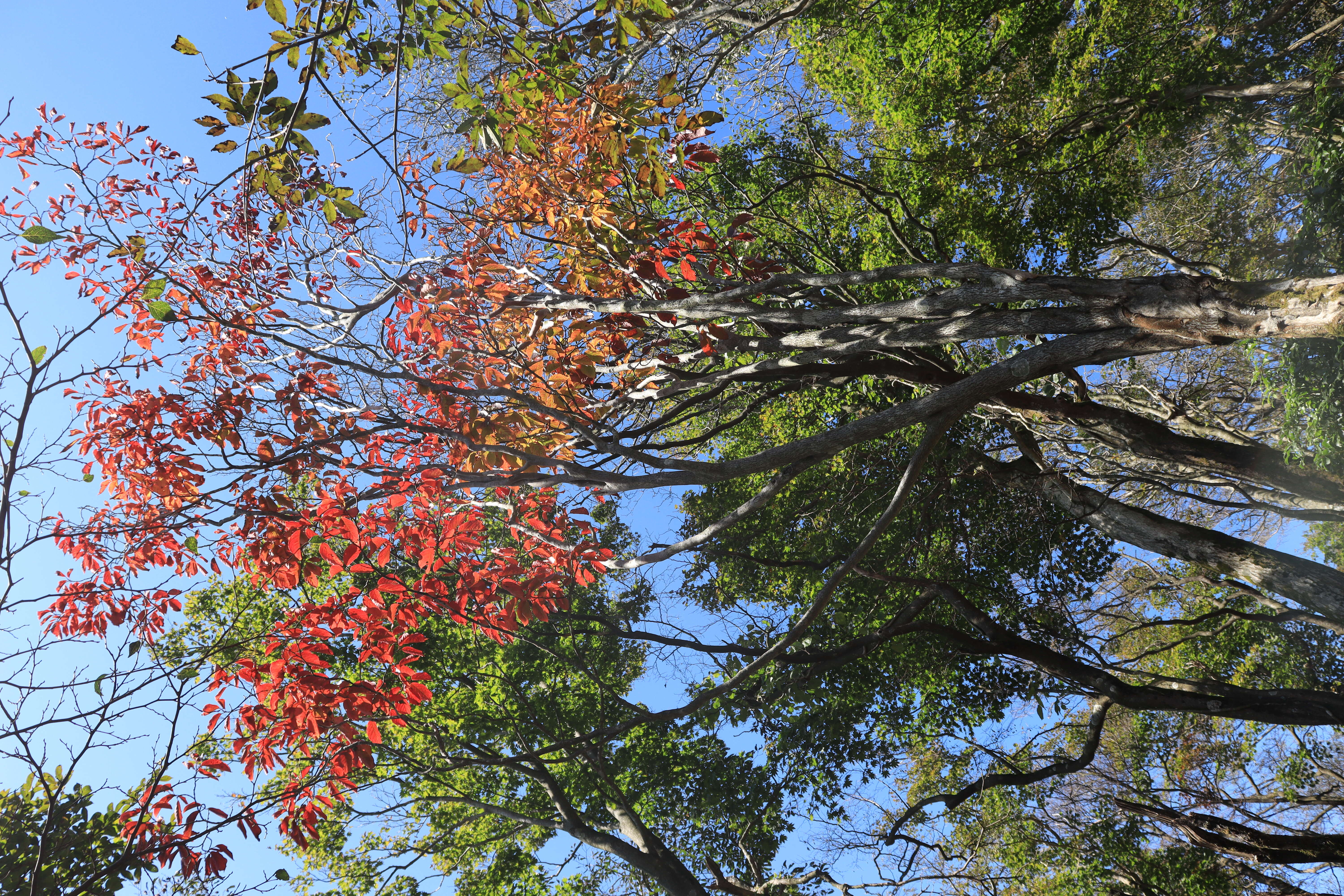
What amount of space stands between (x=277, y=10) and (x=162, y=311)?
4.19 ft

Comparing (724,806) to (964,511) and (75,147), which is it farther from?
(75,147)

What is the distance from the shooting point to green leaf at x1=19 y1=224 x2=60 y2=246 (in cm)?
279

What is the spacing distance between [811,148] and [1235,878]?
355 inches

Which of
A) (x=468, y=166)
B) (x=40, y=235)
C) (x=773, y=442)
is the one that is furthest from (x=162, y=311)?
(x=773, y=442)

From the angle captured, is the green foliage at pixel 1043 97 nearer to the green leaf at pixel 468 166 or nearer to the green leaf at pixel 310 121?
the green leaf at pixel 468 166

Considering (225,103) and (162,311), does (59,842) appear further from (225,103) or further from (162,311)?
(225,103)

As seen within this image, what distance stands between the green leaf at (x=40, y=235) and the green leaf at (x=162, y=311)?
41 cm

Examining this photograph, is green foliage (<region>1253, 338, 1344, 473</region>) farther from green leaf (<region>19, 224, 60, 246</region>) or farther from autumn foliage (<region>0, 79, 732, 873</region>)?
green leaf (<region>19, 224, 60, 246</region>)

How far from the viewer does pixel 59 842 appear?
15.6 ft

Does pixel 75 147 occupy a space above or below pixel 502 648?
above

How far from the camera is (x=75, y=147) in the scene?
4.52 m

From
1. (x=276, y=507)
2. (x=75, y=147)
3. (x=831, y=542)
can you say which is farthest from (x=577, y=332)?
(x=831, y=542)

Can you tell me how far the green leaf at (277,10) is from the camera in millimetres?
2740

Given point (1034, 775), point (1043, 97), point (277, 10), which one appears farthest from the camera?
point (1043, 97)
